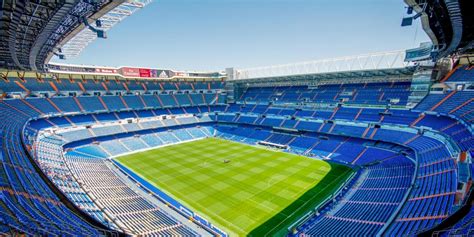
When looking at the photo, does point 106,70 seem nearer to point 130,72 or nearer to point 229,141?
point 130,72

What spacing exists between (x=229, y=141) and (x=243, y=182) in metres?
20.4

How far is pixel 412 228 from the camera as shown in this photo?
13703 mm

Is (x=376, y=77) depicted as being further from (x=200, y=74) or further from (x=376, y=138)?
(x=200, y=74)

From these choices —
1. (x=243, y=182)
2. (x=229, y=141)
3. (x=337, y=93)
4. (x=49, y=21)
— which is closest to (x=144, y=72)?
(x=229, y=141)

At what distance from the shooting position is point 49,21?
40.8 ft

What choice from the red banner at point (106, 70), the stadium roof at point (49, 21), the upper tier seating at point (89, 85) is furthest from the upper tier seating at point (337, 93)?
the stadium roof at point (49, 21)

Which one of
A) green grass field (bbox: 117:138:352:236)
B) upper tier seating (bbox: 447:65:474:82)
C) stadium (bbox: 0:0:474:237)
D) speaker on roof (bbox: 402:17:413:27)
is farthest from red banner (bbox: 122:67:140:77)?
upper tier seating (bbox: 447:65:474:82)

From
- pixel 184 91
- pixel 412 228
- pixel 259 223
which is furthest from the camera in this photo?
pixel 184 91

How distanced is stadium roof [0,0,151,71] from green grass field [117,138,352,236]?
59.5 feet

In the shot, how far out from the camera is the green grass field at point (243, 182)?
68.3 feet

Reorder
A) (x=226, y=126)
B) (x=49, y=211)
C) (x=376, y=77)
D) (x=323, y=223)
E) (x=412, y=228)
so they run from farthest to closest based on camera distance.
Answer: (x=226, y=126), (x=376, y=77), (x=323, y=223), (x=412, y=228), (x=49, y=211)

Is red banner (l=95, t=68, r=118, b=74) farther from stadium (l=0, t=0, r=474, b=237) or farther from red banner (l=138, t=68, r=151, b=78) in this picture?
red banner (l=138, t=68, r=151, b=78)

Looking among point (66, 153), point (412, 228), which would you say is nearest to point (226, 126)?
point (66, 153)

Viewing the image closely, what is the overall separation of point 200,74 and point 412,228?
190 feet
